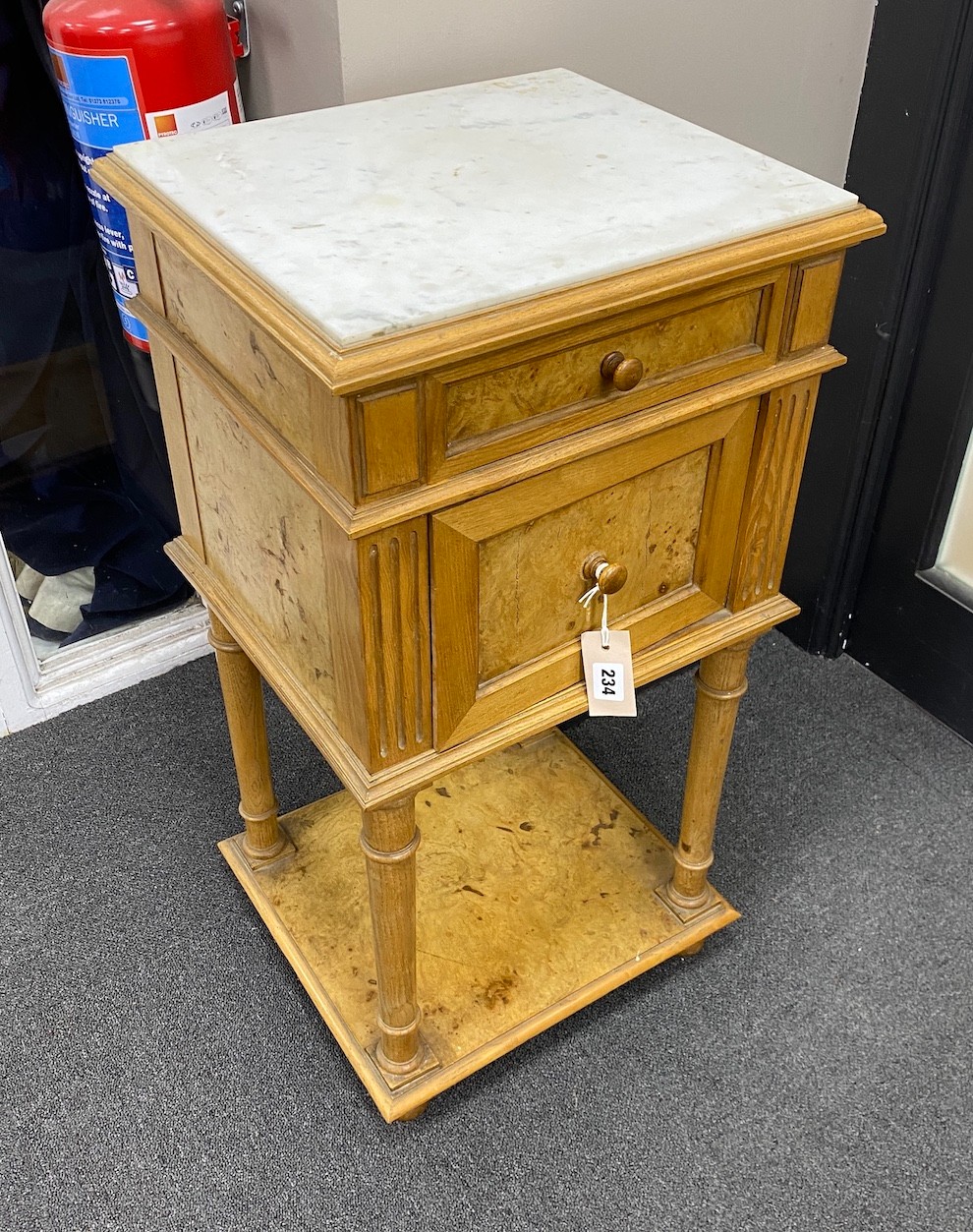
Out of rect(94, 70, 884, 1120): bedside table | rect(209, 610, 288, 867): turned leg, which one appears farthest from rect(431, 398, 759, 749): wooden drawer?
rect(209, 610, 288, 867): turned leg

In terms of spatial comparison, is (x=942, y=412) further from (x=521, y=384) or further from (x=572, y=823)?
(x=521, y=384)

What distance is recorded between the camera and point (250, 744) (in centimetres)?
141

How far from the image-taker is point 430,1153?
1.29 metres

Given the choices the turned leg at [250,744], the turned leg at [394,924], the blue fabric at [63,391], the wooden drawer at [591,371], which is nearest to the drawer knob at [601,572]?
the wooden drawer at [591,371]

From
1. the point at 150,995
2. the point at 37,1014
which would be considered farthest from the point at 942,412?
the point at 37,1014

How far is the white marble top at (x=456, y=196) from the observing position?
2.69 feet

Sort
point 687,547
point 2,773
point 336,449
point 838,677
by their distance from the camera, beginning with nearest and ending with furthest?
point 336,449 → point 687,547 → point 2,773 → point 838,677

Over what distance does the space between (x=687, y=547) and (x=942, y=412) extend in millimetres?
768

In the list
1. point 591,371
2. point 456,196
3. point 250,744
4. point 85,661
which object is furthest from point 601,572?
point 85,661

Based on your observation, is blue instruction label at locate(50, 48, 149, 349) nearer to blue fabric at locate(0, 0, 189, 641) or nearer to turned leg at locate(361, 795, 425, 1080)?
blue fabric at locate(0, 0, 189, 641)

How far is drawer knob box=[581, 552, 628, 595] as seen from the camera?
1002 millimetres

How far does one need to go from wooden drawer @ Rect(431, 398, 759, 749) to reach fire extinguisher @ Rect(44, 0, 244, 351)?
0.65 meters

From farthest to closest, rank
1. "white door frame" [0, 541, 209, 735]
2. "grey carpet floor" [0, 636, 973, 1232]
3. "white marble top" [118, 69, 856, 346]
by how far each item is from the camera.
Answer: "white door frame" [0, 541, 209, 735] < "grey carpet floor" [0, 636, 973, 1232] < "white marble top" [118, 69, 856, 346]

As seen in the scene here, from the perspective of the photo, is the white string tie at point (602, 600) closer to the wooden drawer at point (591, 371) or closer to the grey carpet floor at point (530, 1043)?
the wooden drawer at point (591, 371)
